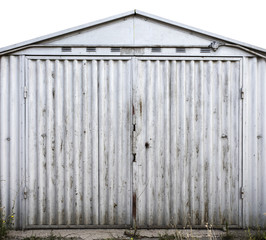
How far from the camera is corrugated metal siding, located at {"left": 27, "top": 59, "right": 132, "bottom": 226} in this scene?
4.73m

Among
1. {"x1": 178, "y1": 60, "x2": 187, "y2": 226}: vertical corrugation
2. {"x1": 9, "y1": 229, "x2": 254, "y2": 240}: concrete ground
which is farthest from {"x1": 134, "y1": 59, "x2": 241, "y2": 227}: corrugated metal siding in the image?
{"x1": 9, "y1": 229, "x2": 254, "y2": 240}: concrete ground

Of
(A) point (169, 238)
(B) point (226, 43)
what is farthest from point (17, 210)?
(B) point (226, 43)

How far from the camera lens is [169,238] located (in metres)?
4.43

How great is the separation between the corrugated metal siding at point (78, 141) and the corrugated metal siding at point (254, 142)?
2055mm

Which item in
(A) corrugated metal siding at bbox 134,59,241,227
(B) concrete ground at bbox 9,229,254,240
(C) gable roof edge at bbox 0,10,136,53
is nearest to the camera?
(B) concrete ground at bbox 9,229,254,240

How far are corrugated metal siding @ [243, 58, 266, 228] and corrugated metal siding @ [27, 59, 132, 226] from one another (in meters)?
2.05

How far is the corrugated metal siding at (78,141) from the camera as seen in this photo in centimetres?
473

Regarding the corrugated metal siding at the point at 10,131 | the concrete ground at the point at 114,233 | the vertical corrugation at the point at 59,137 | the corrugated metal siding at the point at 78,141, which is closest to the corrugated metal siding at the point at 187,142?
the concrete ground at the point at 114,233

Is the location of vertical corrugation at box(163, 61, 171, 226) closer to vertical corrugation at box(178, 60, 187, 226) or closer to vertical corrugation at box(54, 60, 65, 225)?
vertical corrugation at box(178, 60, 187, 226)

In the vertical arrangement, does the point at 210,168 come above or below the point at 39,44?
below

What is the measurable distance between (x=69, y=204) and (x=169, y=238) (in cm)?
177

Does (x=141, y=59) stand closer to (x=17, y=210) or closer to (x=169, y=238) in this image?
(x=169, y=238)

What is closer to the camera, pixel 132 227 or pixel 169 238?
pixel 169 238

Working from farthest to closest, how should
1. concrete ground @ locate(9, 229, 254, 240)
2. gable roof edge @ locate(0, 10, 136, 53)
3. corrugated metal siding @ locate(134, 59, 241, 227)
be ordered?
corrugated metal siding @ locate(134, 59, 241, 227) → gable roof edge @ locate(0, 10, 136, 53) → concrete ground @ locate(9, 229, 254, 240)
